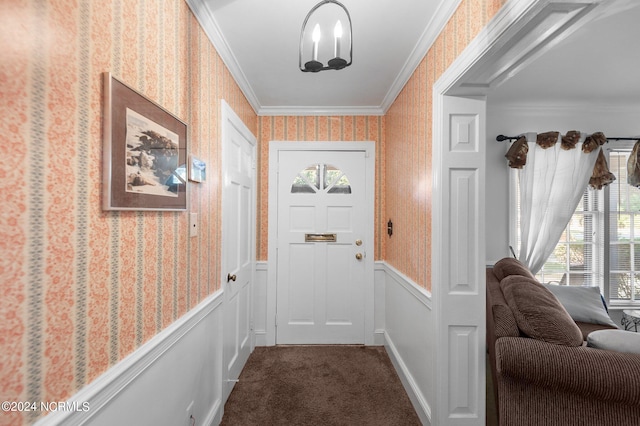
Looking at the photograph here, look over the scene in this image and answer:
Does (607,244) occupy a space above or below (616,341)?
above

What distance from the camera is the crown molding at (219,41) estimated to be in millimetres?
1697

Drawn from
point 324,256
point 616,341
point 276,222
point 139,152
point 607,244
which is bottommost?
point 616,341

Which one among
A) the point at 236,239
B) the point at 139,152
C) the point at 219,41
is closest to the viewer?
the point at 139,152

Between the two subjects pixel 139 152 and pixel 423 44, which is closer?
pixel 139 152

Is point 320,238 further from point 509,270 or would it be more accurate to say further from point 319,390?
point 509,270

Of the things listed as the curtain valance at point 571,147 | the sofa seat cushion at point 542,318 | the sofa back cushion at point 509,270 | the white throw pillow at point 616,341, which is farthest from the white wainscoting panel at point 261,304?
the curtain valance at point 571,147

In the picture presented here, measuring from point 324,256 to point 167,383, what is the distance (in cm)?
216

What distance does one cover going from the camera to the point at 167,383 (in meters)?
1.40

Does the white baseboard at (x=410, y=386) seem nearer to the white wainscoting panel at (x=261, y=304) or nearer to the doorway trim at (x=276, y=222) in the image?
the doorway trim at (x=276, y=222)

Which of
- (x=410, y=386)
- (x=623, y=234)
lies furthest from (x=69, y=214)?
(x=623, y=234)

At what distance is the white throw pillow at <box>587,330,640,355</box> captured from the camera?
5.06 feet

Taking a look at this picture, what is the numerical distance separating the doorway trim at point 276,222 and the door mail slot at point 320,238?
0.33 metres

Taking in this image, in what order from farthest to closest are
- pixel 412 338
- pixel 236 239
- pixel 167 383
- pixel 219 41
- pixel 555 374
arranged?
pixel 236 239
pixel 412 338
pixel 219 41
pixel 555 374
pixel 167 383

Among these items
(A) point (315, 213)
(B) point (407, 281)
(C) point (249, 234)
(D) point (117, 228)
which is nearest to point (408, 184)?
(B) point (407, 281)
